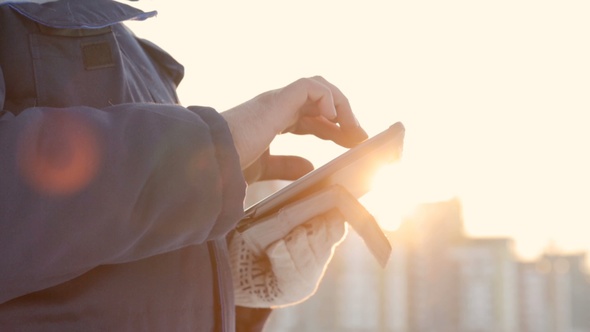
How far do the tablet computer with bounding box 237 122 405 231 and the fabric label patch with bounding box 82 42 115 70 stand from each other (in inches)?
13.6

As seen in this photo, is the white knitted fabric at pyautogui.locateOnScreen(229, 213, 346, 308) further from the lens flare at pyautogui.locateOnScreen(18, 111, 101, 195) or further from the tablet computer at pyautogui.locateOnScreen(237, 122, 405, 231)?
the lens flare at pyautogui.locateOnScreen(18, 111, 101, 195)

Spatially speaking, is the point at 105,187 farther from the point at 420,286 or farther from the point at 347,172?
the point at 420,286

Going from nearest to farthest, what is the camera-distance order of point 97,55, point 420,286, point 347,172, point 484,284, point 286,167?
point 97,55
point 347,172
point 286,167
point 420,286
point 484,284

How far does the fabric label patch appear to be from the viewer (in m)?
1.27

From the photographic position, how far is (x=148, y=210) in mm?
1067

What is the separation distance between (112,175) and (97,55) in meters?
0.30

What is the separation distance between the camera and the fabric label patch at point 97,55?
4.17ft

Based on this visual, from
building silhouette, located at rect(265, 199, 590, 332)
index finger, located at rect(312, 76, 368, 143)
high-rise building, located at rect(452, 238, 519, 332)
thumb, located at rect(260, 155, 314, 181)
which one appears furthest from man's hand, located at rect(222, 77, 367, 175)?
high-rise building, located at rect(452, 238, 519, 332)

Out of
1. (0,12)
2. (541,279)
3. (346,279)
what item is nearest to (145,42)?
(0,12)

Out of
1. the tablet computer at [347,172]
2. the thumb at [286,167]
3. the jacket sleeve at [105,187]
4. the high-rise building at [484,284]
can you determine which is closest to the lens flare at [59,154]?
the jacket sleeve at [105,187]

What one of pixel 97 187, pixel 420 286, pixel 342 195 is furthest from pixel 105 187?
pixel 420 286

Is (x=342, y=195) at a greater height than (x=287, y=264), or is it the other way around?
(x=342, y=195)

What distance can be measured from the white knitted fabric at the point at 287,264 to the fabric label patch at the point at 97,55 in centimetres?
42

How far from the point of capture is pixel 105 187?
1.04m
